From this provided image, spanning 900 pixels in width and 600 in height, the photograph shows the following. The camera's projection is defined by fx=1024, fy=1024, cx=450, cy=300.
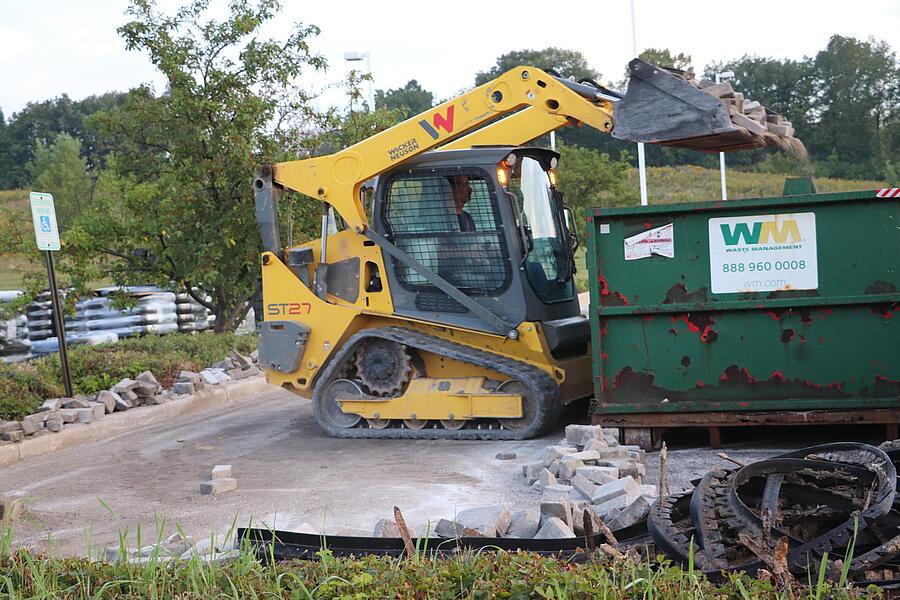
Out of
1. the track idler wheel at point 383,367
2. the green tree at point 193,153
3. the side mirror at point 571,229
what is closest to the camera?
the track idler wheel at point 383,367

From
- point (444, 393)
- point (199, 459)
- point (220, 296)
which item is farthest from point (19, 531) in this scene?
point (220, 296)

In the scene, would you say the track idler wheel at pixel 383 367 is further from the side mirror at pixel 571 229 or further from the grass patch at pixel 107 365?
the grass patch at pixel 107 365

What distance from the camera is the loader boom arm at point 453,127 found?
9250 mm

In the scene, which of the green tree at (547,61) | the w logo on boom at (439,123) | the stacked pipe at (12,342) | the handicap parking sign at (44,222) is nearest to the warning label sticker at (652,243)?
the w logo on boom at (439,123)

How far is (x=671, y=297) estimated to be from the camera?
8188mm

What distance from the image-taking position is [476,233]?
973 centimetres

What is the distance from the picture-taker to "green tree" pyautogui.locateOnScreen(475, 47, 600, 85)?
235 feet

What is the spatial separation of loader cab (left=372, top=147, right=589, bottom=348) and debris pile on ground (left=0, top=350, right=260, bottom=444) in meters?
3.68

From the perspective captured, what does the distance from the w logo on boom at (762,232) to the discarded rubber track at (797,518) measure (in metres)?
2.58

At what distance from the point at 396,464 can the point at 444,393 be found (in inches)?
49.7

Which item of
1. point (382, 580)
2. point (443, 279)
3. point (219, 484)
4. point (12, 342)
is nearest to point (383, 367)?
point (443, 279)

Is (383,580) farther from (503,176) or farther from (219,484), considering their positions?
(503,176)

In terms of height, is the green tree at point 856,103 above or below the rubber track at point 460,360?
above

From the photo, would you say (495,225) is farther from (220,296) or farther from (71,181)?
(71,181)
